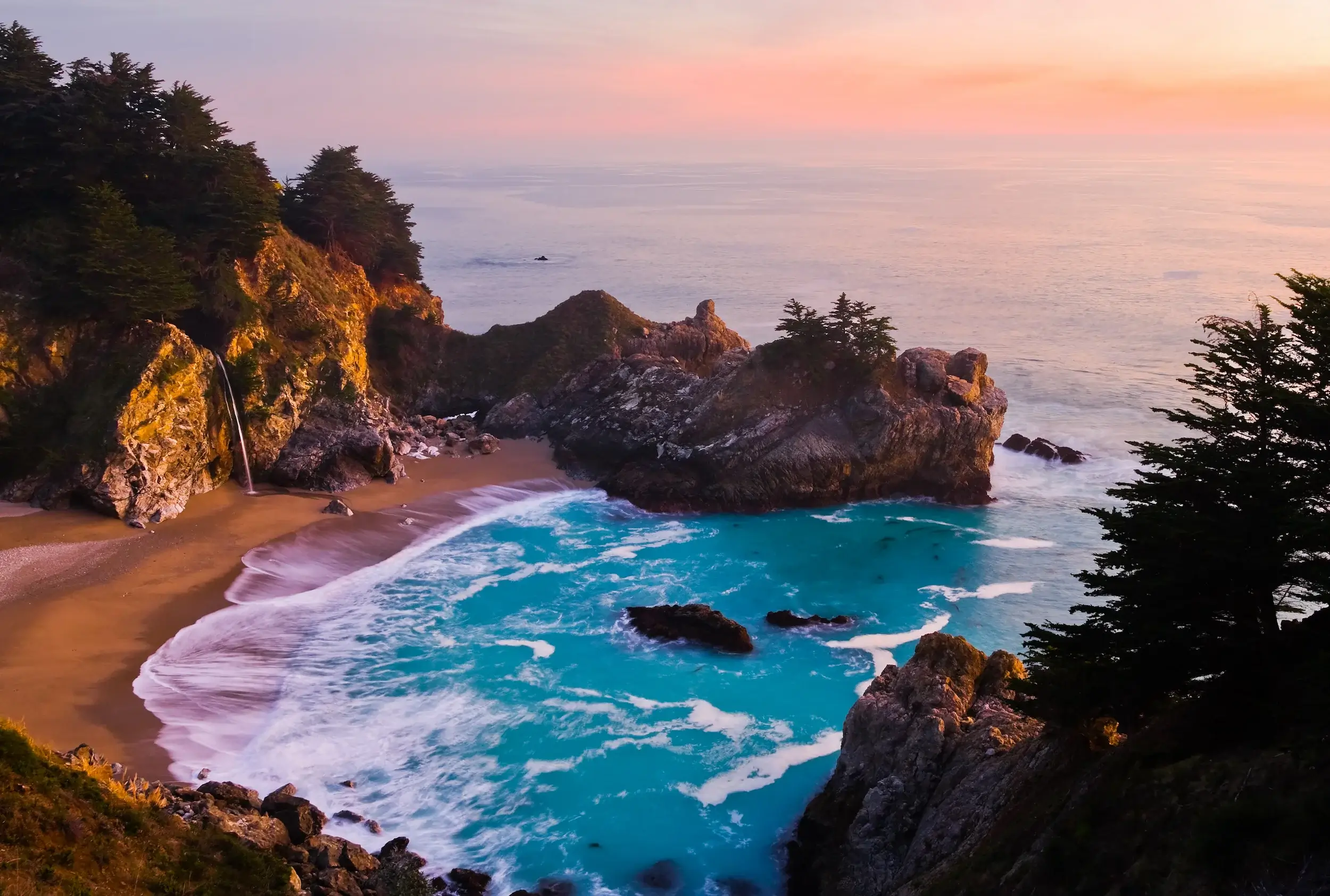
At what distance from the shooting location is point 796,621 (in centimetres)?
3394

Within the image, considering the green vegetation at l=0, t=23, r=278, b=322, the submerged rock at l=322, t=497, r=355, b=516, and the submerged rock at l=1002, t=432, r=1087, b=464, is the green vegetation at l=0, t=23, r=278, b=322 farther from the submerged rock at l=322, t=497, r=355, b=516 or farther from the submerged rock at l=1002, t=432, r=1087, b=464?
the submerged rock at l=1002, t=432, r=1087, b=464

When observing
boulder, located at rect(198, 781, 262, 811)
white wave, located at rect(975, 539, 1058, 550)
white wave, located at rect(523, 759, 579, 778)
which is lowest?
white wave, located at rect(523, 759, 579, 778)

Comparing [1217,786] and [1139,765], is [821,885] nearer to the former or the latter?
[1139,765]

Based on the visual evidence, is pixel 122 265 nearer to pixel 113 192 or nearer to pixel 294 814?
pixel 113 192

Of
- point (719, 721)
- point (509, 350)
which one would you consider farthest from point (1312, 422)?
point (509, 350)

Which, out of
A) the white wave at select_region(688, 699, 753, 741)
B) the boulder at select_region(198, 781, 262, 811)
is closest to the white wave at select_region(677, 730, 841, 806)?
the white wave at select_region(688, 699, 753, 741)

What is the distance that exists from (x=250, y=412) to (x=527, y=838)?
2707cm

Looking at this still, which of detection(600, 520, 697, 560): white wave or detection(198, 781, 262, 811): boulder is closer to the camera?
detection(198, 781, 262, 811): boulder

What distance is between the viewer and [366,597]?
34438 millimetres

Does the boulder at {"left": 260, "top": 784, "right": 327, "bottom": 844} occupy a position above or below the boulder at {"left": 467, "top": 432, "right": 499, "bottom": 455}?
below

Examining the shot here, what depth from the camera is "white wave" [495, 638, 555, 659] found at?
31261 millimetres

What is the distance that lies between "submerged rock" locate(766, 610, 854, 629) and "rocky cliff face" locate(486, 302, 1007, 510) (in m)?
11.3

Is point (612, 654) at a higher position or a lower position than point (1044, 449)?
lower

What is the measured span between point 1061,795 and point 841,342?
33847 mm
